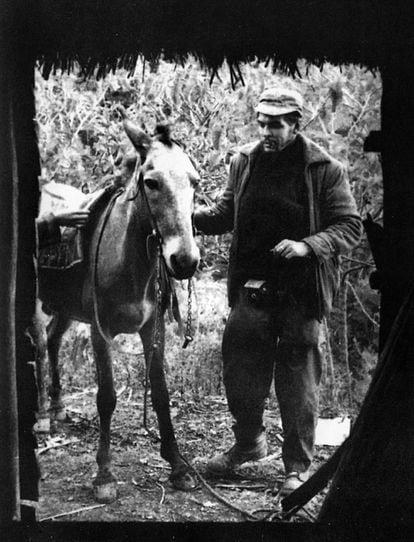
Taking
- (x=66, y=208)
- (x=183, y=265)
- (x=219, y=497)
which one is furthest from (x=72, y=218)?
(x=219, y=497)

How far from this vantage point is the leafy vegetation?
3.64 metres

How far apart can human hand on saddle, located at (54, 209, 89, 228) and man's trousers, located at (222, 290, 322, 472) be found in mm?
873

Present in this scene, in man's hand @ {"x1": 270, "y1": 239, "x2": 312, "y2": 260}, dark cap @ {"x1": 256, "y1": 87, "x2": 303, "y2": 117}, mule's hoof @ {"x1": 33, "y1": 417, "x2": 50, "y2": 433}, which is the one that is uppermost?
dark cap @ {"x1": 256, "y1": 87, "x2": 303, "y2": 117}

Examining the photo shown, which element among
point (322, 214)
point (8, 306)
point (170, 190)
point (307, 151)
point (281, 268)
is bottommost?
point (8, 306)

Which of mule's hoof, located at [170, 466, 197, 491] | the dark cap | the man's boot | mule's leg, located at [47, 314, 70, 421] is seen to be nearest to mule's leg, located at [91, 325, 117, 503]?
mule's leg, located at [47, 314, 70, 421]

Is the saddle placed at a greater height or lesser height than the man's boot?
greater

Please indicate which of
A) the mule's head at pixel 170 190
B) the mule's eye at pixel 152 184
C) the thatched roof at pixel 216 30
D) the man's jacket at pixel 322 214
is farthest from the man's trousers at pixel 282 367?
the thatched roof at pixel 216 30

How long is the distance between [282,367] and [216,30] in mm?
1687

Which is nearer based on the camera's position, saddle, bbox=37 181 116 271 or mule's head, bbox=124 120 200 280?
mule's head, bbox=124 120 200 280

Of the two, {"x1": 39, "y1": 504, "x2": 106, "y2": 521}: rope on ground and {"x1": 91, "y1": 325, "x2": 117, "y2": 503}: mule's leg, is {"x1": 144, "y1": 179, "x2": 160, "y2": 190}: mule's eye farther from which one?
{"x1": 39, "y1": 504, "x2": 106, "y2": 521}: rope on ground

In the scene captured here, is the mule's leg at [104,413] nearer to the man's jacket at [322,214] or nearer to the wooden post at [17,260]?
the wooden post at [17,260]

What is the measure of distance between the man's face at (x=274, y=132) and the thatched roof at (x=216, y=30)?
0.26 metres

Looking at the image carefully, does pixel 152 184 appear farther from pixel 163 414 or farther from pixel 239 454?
pixel 239 454

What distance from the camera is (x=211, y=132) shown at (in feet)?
12.0
